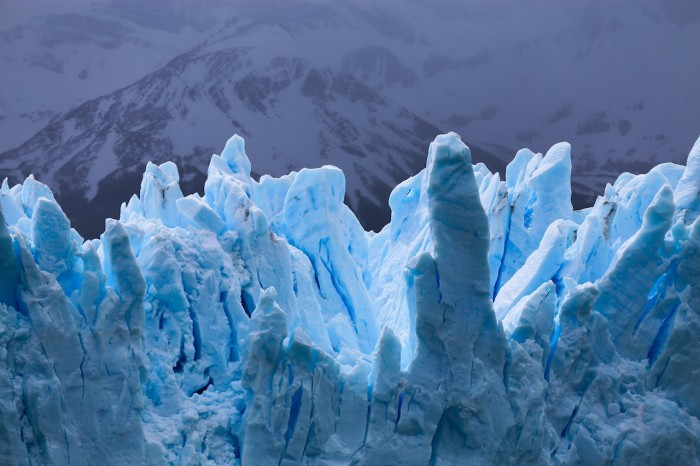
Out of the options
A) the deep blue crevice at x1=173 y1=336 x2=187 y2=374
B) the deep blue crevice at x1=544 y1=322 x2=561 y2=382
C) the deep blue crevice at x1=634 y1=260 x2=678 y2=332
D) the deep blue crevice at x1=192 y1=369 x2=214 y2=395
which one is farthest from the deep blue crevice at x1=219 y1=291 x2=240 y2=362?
the deep blue crevice at x1=634 y1=260 x2=678 y2=332

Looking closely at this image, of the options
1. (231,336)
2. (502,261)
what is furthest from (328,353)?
(502,261)

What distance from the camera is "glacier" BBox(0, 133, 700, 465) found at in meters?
5.28

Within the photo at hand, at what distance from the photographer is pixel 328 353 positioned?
603cm

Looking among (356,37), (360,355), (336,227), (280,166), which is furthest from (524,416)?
(356,37)

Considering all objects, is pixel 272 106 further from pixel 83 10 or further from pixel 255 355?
pixel 255 355

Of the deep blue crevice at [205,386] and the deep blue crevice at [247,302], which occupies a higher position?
the deep blue crevice at [247,302]

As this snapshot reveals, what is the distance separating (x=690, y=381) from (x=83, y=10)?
12870mm

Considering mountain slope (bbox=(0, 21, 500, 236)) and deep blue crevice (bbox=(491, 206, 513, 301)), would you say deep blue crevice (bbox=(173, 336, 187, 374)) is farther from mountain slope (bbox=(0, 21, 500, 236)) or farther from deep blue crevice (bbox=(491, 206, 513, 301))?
mountain slope (bbox=(0, 21, 500, 236))

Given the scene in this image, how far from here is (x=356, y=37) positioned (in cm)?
1520

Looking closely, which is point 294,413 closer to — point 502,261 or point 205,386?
point 205,386

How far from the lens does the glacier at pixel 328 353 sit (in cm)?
528

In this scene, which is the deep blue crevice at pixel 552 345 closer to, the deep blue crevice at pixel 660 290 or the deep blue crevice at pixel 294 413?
the deep blue crevice at pixel 660 290

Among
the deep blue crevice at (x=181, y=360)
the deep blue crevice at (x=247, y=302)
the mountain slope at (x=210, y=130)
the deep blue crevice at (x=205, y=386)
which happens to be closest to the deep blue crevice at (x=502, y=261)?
the deep blue crevice at (x=247, y=302)

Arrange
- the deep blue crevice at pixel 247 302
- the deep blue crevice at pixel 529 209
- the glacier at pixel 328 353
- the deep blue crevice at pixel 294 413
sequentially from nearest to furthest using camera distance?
the glacier at pixel 328 353
the deep blue crevice at pixel 294 413
the deep blue crevice at pixel 247 302
the deep blue crevice at pixel 529 209
